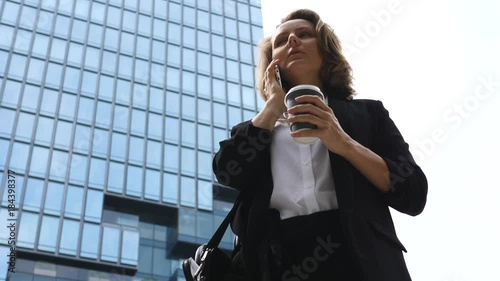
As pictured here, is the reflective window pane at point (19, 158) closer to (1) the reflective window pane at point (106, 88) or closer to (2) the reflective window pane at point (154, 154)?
(1) the reflective window pane at point (106, 88)

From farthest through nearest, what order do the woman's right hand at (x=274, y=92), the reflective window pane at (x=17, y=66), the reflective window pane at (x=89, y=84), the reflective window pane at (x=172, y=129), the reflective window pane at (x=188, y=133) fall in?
the reflective window pane at (x=188, y=133) → the reflective window pane at (x=172, y=129) → the reflective window pane at (x=89, y=84) → the reflective window pane at (x=17, y=66) → the woman's right hand at (x=274, y=92)

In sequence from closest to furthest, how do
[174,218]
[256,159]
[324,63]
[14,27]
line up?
[256,159], [324,63], [174,218], [14,27]

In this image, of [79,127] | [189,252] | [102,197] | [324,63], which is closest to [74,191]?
[102,197]

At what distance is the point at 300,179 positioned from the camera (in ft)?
7.33

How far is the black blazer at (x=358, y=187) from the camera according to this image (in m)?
1.98

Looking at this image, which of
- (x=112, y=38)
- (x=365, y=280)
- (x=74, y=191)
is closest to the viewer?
(x=365, y=280)

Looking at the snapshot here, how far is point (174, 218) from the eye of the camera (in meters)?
38.8

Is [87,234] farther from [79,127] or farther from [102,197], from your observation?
[79,127]

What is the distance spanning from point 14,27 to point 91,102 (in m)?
7.52

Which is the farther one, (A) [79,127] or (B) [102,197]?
(A) [79,127]

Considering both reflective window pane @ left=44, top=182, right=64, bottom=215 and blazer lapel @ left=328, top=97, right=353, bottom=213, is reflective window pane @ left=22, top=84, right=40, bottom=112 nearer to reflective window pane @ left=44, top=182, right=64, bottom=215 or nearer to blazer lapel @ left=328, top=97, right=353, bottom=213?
reflective window pane @ left=44, top=182, right=64, bottom=215

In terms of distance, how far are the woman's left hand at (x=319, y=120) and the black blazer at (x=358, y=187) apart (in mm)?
130

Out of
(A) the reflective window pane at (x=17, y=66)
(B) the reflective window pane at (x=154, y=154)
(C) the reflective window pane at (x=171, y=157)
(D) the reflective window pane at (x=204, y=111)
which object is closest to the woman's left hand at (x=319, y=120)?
(B) the reflective window pane at (x=154, y=154)

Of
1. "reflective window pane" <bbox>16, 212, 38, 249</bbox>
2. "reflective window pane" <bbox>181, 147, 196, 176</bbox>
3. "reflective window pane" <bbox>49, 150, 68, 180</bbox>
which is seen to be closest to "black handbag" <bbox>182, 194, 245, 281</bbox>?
"reflective window pane" <bbox>16, 212, 38, 249</bbox>
